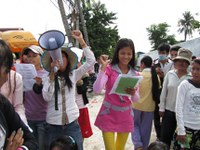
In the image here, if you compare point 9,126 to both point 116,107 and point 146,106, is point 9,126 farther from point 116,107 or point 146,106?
point 146,106

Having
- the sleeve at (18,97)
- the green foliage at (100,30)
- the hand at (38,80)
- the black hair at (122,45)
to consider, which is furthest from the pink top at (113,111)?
the green foliage at (100,30)

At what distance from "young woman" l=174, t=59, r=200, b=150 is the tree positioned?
5387 centimetres

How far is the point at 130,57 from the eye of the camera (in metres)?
3.35

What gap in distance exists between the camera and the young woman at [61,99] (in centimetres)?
277

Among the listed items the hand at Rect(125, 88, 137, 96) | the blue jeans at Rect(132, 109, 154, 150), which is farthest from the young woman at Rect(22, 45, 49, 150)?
the blue jeans at Rect(132, 109, 154, 150)

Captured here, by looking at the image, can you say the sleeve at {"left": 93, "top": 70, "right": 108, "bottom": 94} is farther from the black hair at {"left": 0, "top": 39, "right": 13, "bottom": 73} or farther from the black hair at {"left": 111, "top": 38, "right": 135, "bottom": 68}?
the black hair at {"left": 0, "top": 39, "right": 13, "bottom": 73}

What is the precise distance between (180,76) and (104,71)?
3.79ft

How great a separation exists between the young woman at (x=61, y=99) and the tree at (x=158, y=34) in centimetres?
5437

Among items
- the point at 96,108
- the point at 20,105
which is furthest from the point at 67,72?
the point at 96,108

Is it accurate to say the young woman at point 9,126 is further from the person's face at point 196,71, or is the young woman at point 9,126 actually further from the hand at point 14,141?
the person's face at point 196,71

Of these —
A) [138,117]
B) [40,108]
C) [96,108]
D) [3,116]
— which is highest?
[3,116]

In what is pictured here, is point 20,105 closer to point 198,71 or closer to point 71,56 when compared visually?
point 71,56

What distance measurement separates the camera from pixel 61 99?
2.83m

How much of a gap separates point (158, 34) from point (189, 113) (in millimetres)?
55099
